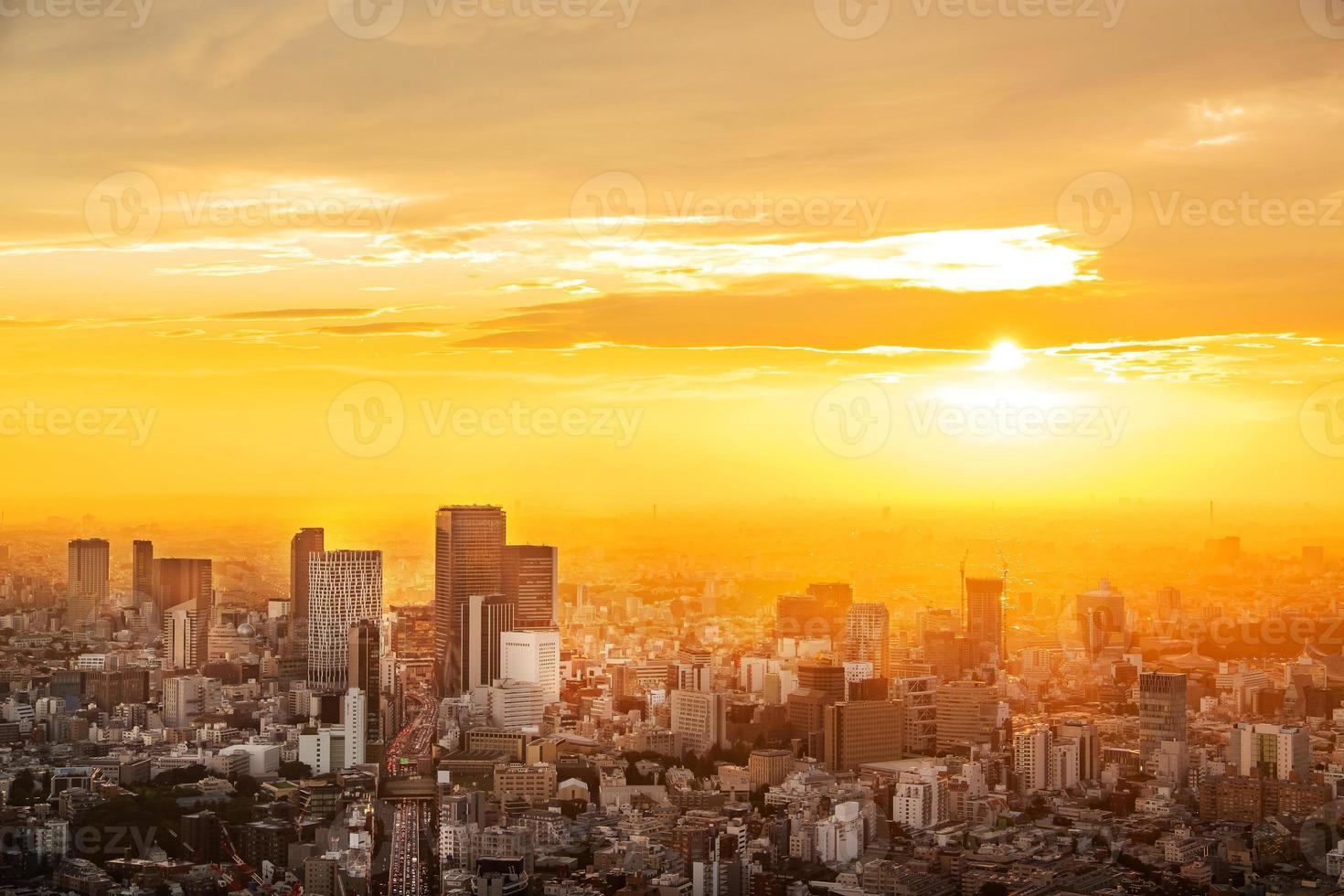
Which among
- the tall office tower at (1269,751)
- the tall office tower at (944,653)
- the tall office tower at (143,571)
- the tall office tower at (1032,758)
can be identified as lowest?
the tall office tower at (1032,758)

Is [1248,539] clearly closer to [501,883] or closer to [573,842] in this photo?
[573,842]

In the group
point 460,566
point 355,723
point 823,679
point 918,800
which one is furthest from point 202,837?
point 460,566

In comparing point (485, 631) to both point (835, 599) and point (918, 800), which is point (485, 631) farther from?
point (918, 800)

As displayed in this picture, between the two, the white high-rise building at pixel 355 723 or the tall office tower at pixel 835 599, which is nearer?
the white high-rise building at pixel 355 723

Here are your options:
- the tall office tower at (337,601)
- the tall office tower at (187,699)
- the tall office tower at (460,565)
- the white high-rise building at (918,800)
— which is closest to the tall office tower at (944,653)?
the white high-rise building at (918,800)

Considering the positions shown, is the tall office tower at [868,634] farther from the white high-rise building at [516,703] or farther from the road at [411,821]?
the road at [411,821]

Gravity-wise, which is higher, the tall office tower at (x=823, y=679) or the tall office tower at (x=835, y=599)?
the tall office tower at (x=835, y=599)
